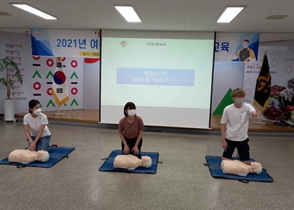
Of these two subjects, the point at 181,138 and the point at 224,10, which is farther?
the point at 181,138

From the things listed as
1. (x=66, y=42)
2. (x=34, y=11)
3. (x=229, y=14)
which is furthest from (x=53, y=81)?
(x=229, y=14)

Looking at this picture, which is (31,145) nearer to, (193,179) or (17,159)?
(17,159)

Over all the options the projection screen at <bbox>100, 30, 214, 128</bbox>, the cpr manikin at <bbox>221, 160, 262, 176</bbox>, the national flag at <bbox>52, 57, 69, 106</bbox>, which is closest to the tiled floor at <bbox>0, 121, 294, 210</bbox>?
the cpr manikin at <bbox>221, 160, 262, 176</bbox>

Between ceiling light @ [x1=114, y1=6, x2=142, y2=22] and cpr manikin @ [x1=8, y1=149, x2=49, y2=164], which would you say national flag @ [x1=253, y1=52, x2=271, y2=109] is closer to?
ceiling light @ [x1=114, y1=6, x2=142, y2=22]

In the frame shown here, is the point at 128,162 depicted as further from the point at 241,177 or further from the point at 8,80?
the point at 8,80

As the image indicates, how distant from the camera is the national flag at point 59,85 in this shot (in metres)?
7.53

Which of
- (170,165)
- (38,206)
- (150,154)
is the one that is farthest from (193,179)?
(38,206)

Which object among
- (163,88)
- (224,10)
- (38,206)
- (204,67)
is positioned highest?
(224,10)

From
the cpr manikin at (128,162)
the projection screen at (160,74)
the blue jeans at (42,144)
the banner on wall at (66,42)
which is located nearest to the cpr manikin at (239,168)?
the cpr manikin at (128,162)

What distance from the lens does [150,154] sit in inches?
176

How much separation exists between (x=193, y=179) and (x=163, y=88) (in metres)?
3.00

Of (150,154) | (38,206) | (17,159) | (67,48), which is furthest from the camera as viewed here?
(67,48)

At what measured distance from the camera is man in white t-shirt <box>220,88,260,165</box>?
366 cm

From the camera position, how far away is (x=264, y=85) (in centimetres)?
696
